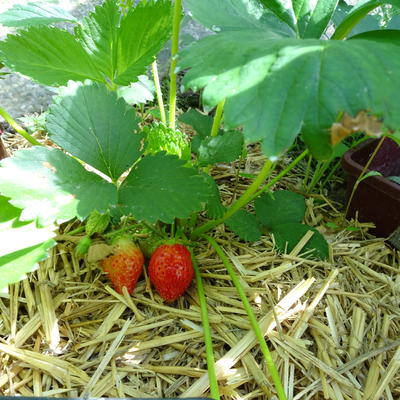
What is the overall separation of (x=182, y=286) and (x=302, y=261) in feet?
0.90

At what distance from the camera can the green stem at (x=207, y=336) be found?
69cm

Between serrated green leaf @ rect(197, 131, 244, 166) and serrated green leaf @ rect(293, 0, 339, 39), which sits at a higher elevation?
serrated green leaf @ rect(293, 0, 339, 39)

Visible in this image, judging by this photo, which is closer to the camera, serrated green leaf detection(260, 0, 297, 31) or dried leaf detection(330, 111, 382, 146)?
dried leaf detection(330, 111, 382, 146)

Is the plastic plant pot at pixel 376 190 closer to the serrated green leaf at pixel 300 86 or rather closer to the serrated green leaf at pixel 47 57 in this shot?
the serrated green leaf at pixel 300 86

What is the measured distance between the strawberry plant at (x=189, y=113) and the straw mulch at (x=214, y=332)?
0.16ft

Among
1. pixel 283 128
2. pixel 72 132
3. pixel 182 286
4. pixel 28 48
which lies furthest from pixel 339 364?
pixel 28 48

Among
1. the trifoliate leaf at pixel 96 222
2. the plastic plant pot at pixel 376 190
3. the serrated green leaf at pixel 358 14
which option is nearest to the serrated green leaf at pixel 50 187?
the trifoliate leaf at pixel 96 222

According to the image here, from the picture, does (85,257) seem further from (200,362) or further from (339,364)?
(339,364)

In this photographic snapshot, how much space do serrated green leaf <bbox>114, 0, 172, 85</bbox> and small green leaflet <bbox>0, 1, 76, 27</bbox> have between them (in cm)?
20

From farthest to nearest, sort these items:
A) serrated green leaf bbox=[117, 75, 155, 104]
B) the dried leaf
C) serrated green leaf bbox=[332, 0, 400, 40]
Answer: serrated green leaf bbox=[117, 75, 155, 104] → serrated green leaf bbox=[332, 0, 400, 40] → the dried leaf

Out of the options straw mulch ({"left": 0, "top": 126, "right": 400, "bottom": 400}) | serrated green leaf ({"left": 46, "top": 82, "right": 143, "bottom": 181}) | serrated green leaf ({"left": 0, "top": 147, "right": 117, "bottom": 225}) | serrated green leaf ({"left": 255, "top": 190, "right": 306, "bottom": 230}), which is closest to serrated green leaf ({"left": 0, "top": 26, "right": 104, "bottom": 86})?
serrated green leaf ({"left": 46, "top": 82, "right": 143, "bottom": 181})

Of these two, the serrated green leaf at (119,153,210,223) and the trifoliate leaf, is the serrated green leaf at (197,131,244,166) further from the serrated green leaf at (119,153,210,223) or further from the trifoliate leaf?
the trifoliate leaf

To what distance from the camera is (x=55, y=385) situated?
0.75 metres

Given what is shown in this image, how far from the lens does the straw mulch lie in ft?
2.49
